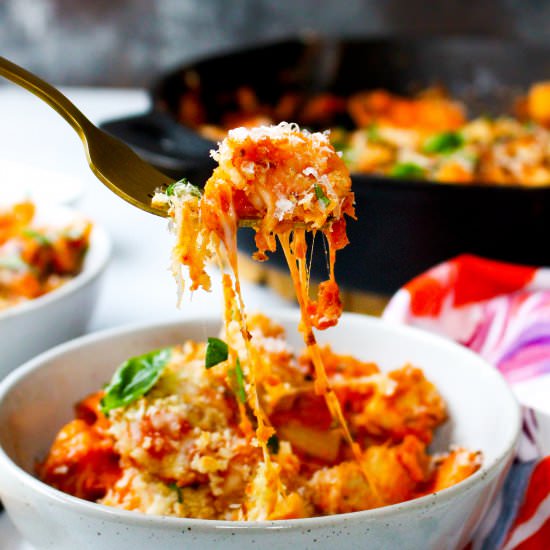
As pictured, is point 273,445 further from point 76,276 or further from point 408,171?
point 408,171

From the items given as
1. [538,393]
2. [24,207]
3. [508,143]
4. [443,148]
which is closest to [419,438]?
[538,393]

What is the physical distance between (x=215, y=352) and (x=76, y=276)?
566 mm

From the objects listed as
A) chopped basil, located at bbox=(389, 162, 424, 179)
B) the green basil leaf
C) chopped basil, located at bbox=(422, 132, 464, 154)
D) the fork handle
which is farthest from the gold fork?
the green basil leaf

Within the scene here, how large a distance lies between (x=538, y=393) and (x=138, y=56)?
3.24m

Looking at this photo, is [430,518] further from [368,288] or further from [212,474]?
[368,288]

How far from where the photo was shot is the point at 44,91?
794 millimetres

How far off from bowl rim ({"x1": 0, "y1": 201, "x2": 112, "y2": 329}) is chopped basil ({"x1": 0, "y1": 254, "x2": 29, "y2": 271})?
69 millimetres

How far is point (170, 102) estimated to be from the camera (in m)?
2.02

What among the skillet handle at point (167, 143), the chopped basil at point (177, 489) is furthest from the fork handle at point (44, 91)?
the skillet handle at point (167, 143)

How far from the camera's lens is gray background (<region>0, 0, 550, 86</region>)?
3625mm

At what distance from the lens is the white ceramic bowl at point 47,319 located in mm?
1099

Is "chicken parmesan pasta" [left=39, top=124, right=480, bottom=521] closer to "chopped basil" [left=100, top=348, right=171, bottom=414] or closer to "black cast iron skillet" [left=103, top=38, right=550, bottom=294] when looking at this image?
"chopped basil" [left=100, top=348, right=171, bottom=414]

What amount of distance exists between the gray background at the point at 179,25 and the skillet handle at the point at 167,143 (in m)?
2.32

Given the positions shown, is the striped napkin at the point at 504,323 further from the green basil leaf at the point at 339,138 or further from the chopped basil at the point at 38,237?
the green basil leaf at the point at 339,138
